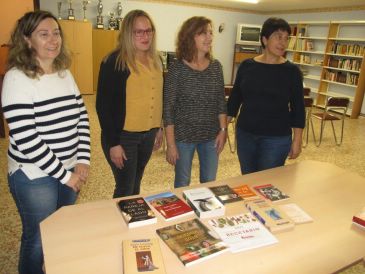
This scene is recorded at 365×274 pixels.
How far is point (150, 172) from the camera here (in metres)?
3.35

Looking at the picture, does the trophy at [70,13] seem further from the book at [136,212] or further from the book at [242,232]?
the book at [242,232]

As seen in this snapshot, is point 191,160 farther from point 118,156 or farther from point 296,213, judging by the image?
point 296,213

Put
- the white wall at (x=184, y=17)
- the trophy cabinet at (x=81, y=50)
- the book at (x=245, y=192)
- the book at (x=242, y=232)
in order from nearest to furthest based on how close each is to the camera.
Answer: the book at (x=242, y=232), the book at (x=245, y=192), the trophy cabinet at (x=81, y=50), the white wall at (x=184, y=17)

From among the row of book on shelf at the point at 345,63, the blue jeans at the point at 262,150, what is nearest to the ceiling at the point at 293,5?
the row of book on shelf at the point at 345,63

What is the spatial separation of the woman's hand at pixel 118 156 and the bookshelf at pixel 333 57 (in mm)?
6132

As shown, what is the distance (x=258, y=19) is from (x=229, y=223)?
9116 millimetres

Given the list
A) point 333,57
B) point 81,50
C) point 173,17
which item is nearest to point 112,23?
point 81,50

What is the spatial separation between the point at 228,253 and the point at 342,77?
6910 mm

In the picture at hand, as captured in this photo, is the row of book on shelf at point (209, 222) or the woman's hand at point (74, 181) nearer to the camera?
the row of book on shelf at point (209, 222)

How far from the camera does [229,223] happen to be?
124 centimetres

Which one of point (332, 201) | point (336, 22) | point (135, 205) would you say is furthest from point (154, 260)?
point (336, 22)

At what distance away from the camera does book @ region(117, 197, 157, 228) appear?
1189 mm

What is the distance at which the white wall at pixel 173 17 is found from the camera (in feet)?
23.2

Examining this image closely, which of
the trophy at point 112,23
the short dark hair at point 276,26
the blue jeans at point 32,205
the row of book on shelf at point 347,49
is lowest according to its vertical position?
the blue jeans at point 32,205
